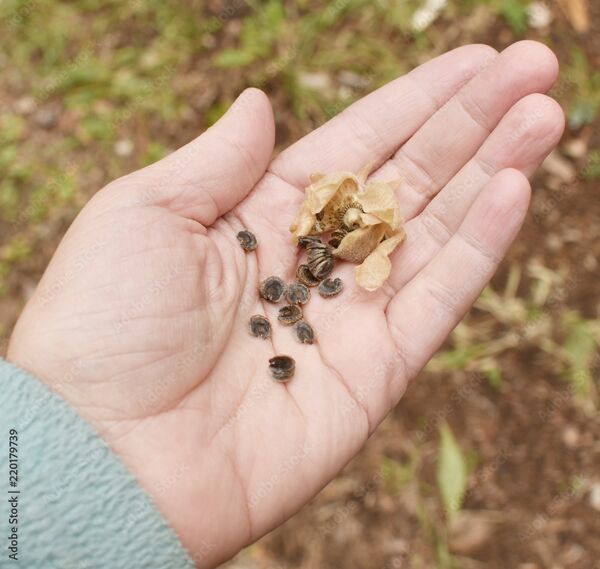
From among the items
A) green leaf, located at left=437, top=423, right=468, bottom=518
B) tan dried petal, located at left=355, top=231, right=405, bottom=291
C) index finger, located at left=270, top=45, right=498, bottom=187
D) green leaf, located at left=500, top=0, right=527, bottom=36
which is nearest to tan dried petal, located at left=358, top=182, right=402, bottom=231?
tan dried petal, located at left=355, top=231, right=405, bottom=291

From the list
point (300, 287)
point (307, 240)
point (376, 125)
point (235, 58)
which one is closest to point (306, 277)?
point (300, 287)

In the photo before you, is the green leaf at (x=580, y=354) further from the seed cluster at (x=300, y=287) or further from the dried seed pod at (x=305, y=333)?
the dried seed pod at (x=305, y=333)

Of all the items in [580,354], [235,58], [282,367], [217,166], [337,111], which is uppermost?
[217,166]

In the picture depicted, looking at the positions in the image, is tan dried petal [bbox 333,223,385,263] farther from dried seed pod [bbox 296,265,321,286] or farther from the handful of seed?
dried seed pod [bbox 296,265,321,286]

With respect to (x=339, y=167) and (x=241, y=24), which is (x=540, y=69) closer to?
(x=339, y=167)

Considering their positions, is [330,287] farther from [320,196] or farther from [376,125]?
[376,125]

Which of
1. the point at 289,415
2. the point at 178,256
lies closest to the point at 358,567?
the point at 289,415
